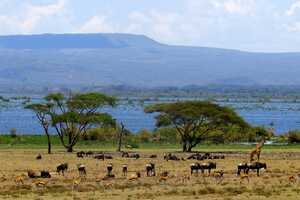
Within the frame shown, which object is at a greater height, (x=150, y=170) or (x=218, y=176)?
(x=150, y=170)

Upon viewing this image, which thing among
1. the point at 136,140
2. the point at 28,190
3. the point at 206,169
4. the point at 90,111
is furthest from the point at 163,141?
the point at 28,190

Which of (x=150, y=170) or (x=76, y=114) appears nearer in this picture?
(x=150, y=170)

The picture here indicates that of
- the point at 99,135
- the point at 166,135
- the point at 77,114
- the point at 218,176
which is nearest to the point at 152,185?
the point at 218,176

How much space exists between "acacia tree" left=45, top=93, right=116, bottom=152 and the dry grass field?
1838cm

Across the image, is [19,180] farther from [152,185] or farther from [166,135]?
[166,135]

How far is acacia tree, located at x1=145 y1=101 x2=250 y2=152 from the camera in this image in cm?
7281

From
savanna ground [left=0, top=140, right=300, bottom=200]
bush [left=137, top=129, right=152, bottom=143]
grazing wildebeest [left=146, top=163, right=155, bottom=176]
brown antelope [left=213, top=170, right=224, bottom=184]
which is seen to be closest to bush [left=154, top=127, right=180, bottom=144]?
bush [left=137, top=129, right=152, bottom=143]

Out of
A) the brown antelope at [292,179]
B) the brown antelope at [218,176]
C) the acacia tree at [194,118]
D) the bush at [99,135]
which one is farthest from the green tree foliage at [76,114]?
the brown antelope at [292,179]

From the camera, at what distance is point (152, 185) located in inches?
1492

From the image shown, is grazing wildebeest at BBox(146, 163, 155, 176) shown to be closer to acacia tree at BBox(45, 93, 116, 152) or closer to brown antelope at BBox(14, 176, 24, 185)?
brown antelope at BBox(14, 176, 24, 185)

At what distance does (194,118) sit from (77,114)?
10.3 m

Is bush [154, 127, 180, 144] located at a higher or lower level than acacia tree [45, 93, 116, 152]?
lower

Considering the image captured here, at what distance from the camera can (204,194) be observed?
3406 centimetres

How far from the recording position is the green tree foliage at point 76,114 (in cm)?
7206
